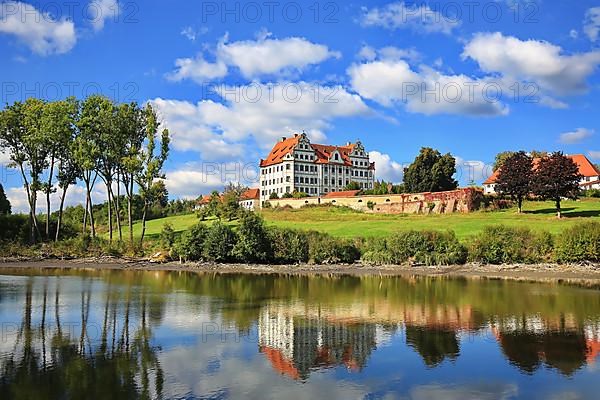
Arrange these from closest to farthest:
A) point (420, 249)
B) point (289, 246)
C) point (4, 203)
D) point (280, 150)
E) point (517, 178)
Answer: point (420, 249)
point (289, 246)
point (517, 178)
point (4, 203)
point (280, 150)

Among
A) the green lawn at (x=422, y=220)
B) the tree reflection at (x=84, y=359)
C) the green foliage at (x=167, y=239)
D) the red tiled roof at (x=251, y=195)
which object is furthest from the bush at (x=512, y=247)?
the red tiled roof at (x=251, y=195)

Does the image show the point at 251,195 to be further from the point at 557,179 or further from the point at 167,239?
the point at 557,179

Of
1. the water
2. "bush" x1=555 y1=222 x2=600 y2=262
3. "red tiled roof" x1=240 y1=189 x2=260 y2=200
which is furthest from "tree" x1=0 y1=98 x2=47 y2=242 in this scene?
"red tiled roof" x1=240 y1=189 x2=260 y2=200

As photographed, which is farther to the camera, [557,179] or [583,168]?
[583,168]

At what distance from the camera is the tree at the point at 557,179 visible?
60906mm

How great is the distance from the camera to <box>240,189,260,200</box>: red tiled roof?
114m

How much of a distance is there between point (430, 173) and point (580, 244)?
43.7 metres

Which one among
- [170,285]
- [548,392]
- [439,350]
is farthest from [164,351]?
[170,285]

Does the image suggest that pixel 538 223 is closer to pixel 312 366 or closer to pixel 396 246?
pixel 396 246

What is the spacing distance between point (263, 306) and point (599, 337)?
13.5 m

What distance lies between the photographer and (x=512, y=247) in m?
42.7

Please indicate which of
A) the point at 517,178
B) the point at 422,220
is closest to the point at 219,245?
the point at 422,220

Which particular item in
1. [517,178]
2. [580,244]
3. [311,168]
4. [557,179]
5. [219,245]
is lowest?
[580,244]

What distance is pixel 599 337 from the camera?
745 inches
